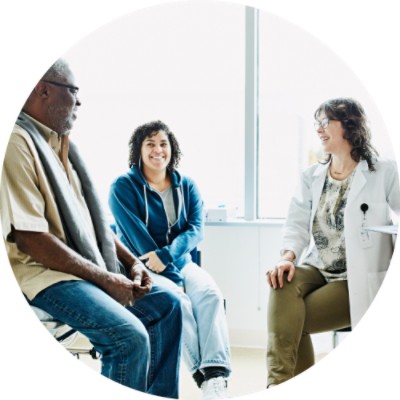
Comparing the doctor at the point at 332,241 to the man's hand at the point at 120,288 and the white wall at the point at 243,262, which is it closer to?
the white wall at the point at 243,262

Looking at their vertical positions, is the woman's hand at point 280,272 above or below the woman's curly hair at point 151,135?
below

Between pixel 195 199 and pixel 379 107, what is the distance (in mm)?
737

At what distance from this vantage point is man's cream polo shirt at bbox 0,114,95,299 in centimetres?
242

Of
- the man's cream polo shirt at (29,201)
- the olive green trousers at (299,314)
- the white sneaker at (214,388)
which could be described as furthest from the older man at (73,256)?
the olive green trousers at (299,314)

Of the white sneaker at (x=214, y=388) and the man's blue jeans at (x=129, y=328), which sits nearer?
the man's blue jeans at (x=129, y=328)

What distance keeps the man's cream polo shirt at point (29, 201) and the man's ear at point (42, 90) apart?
0.10 metres

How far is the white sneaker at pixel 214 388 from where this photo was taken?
2.57m

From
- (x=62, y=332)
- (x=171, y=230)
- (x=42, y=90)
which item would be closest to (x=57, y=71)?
(x=42, y=90)

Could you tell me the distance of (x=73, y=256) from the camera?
8.03 ft

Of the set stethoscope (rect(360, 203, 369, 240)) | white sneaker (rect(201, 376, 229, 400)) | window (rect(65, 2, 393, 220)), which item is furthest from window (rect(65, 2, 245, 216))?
white sneaker (rect(201, 376, 229, 400))

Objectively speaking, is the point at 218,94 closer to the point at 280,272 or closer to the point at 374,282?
the point at 280,272

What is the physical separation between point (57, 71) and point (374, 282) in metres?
1.36

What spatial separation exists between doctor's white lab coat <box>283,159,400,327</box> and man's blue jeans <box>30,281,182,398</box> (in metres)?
0.51

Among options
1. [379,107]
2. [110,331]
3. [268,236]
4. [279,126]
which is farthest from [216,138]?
[110,331]
